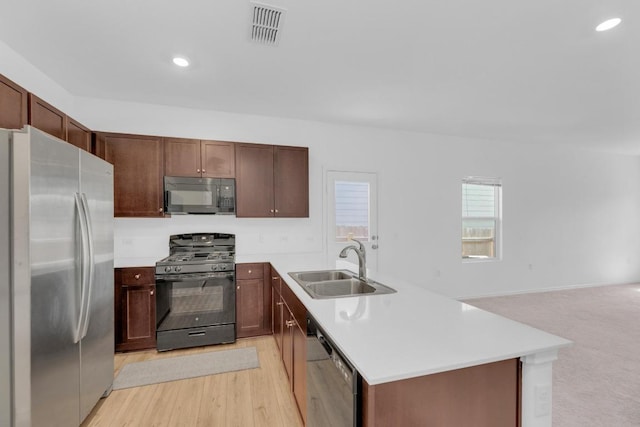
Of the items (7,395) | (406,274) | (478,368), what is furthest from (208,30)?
(406,274)

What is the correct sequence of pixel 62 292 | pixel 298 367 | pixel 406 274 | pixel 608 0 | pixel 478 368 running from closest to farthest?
pixel 478 368 → pixel 62 292 → pixel 608 0 → pixel 298 367 → pixel 406 274

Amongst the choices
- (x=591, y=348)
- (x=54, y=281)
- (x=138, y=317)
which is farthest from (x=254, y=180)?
(x=591, y=348)

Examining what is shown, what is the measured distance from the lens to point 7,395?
140 cm

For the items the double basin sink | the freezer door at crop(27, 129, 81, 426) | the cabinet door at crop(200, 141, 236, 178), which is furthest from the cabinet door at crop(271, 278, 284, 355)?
the cabinet door at crop(200, 141, 236, 178)

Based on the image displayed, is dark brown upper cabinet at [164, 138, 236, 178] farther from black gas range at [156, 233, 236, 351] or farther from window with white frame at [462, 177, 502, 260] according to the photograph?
window with white frame at [462, 177, 502, 260]

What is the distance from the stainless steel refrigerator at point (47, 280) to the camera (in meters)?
1.41

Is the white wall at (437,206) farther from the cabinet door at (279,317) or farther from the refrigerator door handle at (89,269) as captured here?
the refrigerator door handle at (89,269)

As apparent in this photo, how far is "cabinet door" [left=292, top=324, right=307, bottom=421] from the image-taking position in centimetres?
172

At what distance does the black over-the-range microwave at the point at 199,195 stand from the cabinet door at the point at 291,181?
56 centimetres

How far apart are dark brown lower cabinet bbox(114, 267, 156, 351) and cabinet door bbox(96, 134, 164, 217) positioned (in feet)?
2.21

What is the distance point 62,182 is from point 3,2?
1.26m

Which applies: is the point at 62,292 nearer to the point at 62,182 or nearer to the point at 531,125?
the point at 62,182

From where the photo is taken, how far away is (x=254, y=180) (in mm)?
3559

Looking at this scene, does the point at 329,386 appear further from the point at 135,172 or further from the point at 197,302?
the point at 135,172
